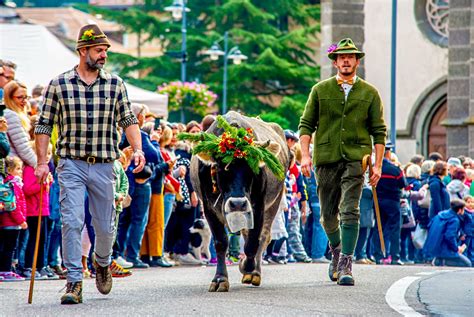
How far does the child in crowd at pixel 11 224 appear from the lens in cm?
1495

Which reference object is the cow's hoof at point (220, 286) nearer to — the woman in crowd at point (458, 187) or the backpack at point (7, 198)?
the backpack at point (7, 198)

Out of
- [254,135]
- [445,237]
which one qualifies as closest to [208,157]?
[254,135]

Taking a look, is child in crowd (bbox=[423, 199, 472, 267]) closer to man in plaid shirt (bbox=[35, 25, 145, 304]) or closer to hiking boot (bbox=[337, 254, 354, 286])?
hiking boot (bbox=[337, 254, 354, 286])

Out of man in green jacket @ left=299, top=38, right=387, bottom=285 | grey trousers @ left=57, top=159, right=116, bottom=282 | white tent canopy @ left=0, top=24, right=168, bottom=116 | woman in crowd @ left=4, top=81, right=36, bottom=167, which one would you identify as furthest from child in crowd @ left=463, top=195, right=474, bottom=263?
grey trousers @ left=57, top=159, right=116, bottom=282

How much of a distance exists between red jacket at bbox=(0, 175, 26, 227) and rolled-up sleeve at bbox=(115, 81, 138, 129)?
3020mm

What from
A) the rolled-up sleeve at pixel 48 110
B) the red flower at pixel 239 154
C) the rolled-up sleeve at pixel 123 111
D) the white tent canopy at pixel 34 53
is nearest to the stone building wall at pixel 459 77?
the white tent canopy at pixel 34 53

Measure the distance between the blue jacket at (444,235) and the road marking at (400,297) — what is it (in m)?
6.94

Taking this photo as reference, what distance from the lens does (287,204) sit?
20578 mm

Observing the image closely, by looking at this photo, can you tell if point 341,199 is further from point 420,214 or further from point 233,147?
point 420,214

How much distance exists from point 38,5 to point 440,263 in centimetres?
9226

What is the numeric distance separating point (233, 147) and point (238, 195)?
0.44 meters

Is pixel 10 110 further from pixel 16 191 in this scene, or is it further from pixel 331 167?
pixel 331 167

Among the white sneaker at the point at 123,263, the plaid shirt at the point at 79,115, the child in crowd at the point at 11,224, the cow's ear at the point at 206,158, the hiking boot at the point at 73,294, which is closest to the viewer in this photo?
the hiking boot at the point at 73,294

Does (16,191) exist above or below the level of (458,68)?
below
